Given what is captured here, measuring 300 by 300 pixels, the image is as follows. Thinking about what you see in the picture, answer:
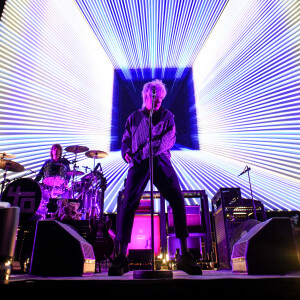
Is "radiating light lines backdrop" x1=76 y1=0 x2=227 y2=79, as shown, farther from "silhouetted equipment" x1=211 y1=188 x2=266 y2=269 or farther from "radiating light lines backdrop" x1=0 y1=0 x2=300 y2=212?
"silhouetted equipment" x1=211 y1=188 x2=266 y2=269

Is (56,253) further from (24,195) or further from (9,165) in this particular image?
(9,165)

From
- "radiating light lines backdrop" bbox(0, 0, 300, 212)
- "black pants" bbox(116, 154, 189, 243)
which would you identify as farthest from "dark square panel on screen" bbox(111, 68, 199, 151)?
"black pants" bbox(116, 154, 189, 243)

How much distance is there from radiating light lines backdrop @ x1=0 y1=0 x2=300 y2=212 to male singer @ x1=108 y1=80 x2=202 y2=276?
2721 millimetres

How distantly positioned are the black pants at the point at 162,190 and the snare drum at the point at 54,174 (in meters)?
2.88

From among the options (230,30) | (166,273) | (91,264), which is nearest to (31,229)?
(91,264)

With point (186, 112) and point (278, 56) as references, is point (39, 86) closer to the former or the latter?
point (186, 112)

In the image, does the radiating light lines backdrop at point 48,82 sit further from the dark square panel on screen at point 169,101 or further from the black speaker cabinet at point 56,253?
the black speaker cabinet at point 56,253

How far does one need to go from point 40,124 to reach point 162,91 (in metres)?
3.12

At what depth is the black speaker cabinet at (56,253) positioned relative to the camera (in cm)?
143

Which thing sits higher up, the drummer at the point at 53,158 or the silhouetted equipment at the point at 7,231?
the drummer at the point at 53,158

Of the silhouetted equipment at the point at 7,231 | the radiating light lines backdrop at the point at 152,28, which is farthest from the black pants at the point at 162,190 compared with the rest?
the radiating light lines backdrop at the point at 152,28

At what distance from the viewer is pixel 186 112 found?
6.01 meters

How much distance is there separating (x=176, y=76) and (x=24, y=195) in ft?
15.8
